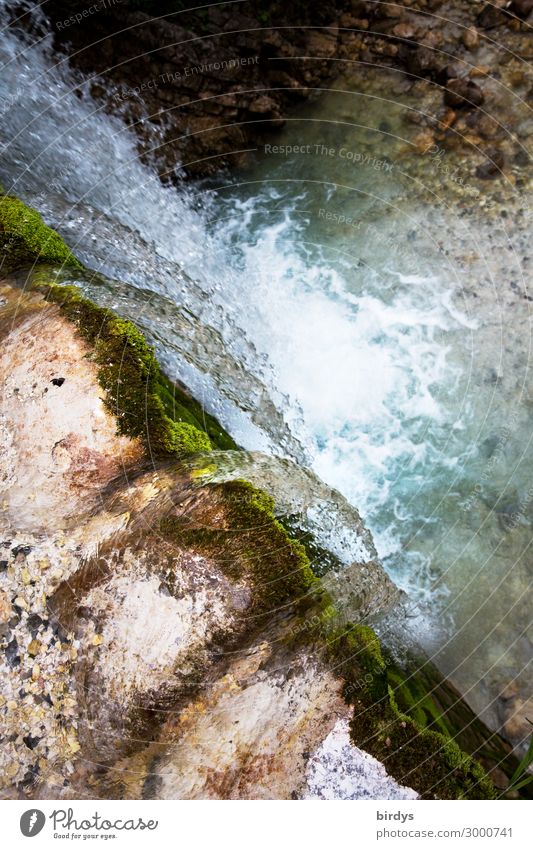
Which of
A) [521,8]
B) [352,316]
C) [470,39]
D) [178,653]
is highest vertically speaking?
[521,8]

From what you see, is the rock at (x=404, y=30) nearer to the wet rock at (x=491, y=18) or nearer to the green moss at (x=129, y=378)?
the wet rock at (x=491, y=18)

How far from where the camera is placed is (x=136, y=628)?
3693 mm

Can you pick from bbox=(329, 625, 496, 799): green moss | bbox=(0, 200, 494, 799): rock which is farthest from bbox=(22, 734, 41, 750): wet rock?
bbox=(329, 625, 496, 799): green moss

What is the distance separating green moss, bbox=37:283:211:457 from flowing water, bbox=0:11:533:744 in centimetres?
48

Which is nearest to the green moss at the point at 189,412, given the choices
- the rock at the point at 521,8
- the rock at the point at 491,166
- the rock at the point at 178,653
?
the rock at the point at 178,653

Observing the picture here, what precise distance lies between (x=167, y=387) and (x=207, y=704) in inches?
87.7

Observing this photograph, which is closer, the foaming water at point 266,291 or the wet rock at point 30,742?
the wet rock at point 30,742

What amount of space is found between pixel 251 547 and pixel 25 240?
3.05m

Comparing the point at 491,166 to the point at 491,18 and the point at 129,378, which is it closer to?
the point at 491,18

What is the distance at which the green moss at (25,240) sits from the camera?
468 cm

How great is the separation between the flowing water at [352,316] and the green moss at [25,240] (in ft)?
1.20

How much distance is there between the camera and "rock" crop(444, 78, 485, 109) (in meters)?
7.40

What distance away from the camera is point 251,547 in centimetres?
375

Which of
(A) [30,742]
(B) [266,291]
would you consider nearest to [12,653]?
(A) [30,742]
